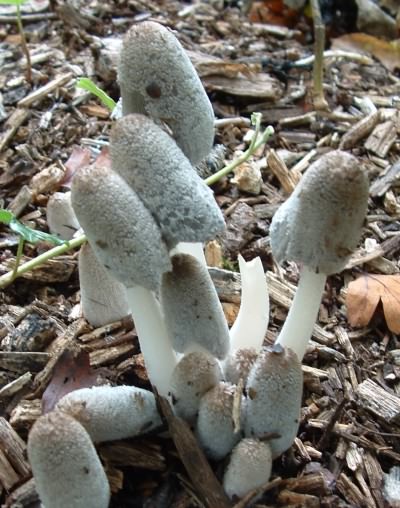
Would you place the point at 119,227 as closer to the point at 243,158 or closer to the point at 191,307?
the point at 191,307

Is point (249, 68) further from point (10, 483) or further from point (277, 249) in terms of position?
point (10, 483)

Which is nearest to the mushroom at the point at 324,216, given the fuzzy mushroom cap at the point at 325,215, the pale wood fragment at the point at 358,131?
the fuzzy mushroom cap at the point at 325,215

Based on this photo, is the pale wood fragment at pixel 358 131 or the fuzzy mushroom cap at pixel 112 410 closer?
the fuzzy mushroom cap at pixel 112 410

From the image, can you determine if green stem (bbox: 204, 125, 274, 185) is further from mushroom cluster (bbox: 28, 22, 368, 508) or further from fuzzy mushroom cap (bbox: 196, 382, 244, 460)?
fuzzy mushroom cap (bbox: 196, 382, 244, 460)

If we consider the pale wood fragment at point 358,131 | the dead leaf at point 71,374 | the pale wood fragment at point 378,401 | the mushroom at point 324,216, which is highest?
the mushroom at point 324,216

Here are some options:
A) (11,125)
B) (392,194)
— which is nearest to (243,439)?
(392,194)

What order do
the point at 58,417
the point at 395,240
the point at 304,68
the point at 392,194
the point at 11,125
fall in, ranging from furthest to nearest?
the point at 304,68, the point at 11,125, the point at 392,194, the point at 395,240, the point at 58,417

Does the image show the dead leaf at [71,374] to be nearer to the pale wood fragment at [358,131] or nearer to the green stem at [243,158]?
the green stem at [243,158]

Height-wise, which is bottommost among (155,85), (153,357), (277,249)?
(153,357)
